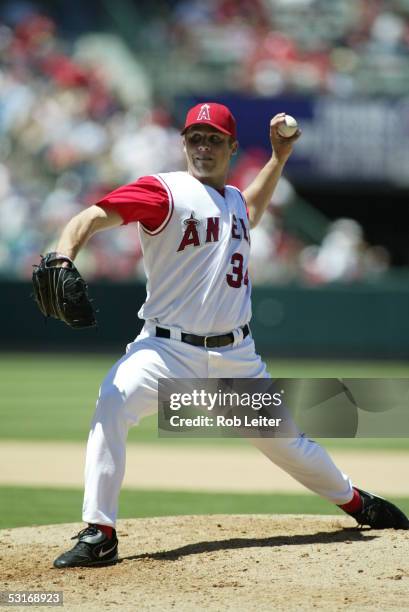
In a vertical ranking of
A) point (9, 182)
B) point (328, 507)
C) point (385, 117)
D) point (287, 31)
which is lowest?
point (328, 507)

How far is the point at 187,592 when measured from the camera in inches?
157

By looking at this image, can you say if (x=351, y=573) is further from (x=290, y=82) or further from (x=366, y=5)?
(x=366, y=5)

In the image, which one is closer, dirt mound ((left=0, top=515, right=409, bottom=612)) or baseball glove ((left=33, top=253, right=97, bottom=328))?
dirt mound ((left=0, top=515, right=409, bottom=612))

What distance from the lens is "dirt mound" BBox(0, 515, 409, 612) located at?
387cm

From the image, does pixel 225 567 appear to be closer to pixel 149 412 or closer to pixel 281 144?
pixel 149 412

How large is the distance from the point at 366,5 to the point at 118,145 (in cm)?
509

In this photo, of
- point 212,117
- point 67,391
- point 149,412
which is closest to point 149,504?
point 149,412

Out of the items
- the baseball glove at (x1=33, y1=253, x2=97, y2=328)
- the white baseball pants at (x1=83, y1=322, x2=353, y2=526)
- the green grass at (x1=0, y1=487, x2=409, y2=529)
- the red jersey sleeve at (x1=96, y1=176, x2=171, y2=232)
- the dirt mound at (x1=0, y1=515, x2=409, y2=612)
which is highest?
the red jersey sleeve at (x1=96, y1=176, x2=171, y2=232)

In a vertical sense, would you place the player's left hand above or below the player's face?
above

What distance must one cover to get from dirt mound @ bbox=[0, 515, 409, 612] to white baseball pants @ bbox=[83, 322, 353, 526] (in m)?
0.26

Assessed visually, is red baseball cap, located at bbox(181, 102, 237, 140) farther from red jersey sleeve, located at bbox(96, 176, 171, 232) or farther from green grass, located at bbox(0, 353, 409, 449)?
green grass, located at bbox(0, 353, 409, 449)

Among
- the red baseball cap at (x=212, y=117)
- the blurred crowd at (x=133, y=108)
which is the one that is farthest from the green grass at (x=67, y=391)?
the red baseball cap at (x=212, y=117)

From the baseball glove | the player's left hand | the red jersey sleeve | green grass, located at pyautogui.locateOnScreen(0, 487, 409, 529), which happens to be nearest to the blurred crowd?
green grass, located at pyautogui.locateOnScreen(0, 487, 409, 529)

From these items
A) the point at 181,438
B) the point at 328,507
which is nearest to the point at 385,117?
the point at 181,438
